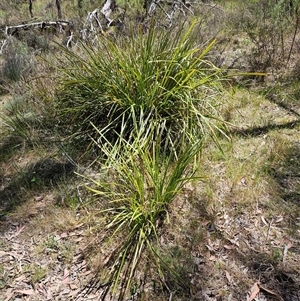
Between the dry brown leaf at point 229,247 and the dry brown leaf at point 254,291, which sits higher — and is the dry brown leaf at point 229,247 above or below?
above

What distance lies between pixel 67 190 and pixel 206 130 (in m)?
1.42

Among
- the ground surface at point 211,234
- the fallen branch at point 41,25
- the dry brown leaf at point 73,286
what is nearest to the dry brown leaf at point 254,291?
the ground surface at point 211,234

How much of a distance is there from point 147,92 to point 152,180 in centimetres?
103

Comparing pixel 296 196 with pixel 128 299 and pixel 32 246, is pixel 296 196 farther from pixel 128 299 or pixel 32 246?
pixel 32 246

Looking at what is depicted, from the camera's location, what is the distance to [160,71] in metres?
3.10

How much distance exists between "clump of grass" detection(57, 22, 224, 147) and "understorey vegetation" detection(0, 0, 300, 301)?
0.02 m

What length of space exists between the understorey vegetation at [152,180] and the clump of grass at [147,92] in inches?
0.6

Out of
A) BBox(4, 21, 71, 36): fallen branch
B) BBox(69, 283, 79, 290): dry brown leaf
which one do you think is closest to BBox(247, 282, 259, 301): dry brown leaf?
BBox(69, 283, 79, 290): dry brown leaf

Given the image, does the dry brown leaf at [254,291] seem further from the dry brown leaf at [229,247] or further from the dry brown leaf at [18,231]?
the dry brown leaf at [18,231]

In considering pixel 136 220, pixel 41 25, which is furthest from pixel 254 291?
pixel 41 25

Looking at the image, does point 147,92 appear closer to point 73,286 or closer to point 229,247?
point 229,247

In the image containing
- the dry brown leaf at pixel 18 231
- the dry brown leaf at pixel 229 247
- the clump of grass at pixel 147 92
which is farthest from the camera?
the clump of grass at pixel 147 92

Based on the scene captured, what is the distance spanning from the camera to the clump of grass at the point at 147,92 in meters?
2.95

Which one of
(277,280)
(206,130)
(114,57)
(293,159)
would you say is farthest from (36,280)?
(293,159)
